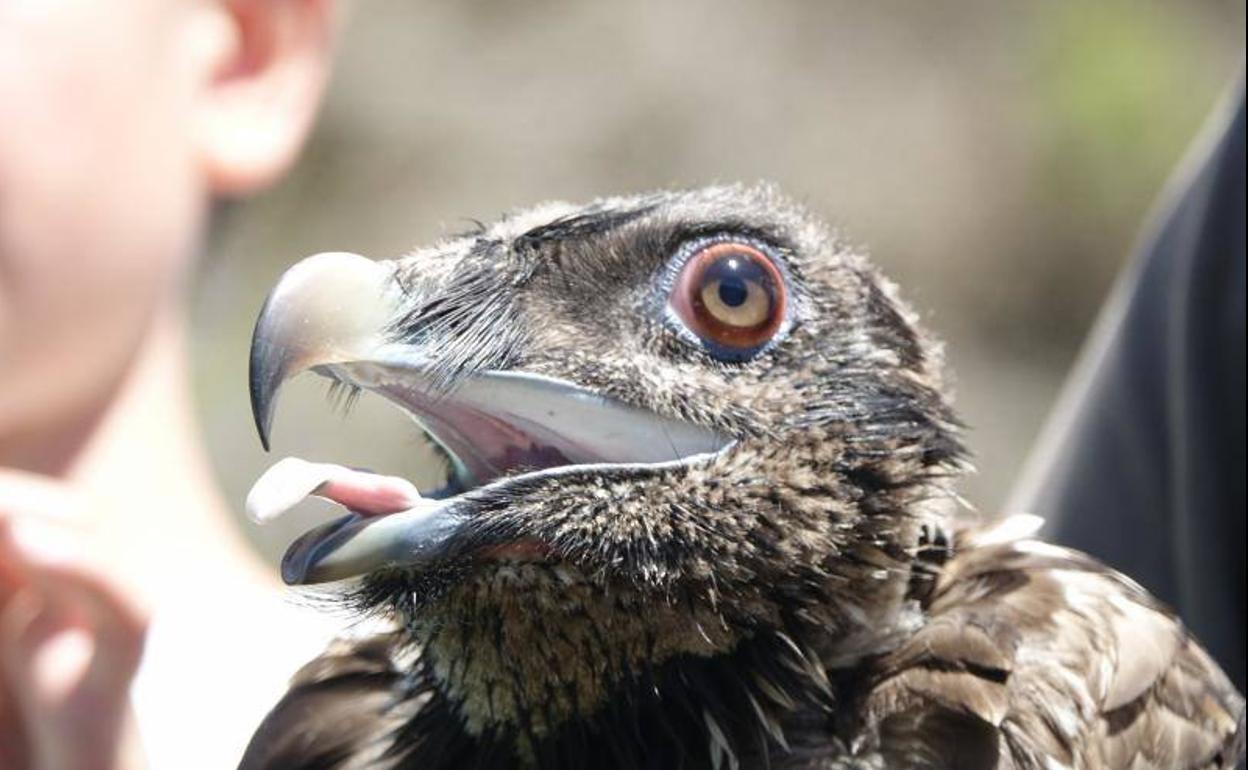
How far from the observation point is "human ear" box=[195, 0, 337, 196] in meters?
2.74

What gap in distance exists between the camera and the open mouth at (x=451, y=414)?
1.62 m

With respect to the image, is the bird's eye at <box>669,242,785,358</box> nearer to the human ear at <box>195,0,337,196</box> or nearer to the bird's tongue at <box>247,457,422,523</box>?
the bird's tongue at <box>247,457,422,523</box>

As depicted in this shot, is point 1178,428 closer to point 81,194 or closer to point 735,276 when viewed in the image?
point 735,276

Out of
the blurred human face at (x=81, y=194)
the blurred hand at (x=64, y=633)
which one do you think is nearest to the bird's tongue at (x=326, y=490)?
the blurred hand at (x=64, y=633)

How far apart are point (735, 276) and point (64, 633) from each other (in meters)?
0.80

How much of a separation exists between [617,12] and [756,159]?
4.11 feet

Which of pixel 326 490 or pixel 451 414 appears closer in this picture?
pixel 326 490

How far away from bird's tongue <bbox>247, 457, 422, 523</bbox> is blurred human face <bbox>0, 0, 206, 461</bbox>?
826 mm

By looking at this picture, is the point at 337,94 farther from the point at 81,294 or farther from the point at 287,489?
the point at 287,489

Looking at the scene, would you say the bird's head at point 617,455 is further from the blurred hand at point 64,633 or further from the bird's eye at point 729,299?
the blurred hand at point 64,633

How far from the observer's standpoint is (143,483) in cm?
264

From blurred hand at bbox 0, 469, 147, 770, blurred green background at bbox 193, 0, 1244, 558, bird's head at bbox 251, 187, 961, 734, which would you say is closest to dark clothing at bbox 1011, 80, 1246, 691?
bird's head at bbox 251, 187, 961, 734

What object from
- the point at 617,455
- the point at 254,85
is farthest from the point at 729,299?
the point at 254,85

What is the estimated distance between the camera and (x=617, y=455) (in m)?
1.70
